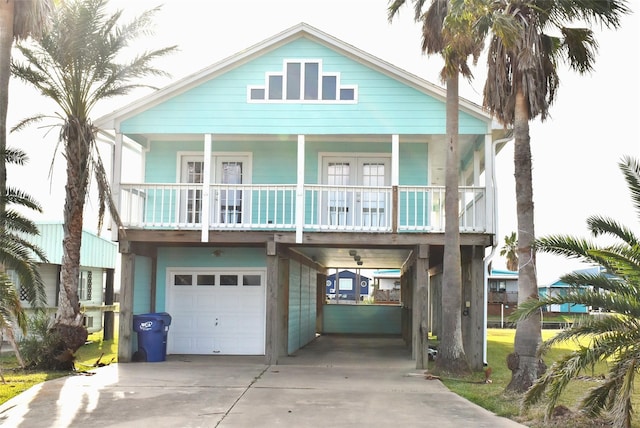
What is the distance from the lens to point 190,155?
17984 mm

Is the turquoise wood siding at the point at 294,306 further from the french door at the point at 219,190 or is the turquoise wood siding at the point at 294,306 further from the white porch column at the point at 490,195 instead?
the white porch column at the point at 490,195

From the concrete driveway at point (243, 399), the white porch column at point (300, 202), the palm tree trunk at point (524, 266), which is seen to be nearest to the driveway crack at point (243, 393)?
the concrete driveway at point (243, 399)

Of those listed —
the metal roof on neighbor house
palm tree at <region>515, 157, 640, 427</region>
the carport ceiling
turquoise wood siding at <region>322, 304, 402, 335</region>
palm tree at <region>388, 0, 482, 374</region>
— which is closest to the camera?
palm tree at <region>515, 157, 640, 427</region>

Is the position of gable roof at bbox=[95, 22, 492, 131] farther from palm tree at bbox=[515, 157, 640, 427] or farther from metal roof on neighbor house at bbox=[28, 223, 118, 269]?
palm tree at bbox=[515, 157, 640, 427]

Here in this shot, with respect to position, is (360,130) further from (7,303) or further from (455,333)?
(7,303)

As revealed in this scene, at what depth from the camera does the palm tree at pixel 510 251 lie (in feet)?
166

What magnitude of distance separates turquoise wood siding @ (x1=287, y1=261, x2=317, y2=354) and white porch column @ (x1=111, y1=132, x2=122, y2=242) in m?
5.09

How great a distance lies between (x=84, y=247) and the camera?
2491 cm

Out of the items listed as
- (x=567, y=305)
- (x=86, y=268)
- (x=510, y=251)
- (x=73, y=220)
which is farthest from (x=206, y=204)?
(x=510, y=251)

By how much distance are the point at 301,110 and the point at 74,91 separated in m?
4.83

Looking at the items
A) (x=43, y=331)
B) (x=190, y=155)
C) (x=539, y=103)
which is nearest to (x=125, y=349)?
(x=43, y=331)

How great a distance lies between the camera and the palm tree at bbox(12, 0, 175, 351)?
1411 centimetres

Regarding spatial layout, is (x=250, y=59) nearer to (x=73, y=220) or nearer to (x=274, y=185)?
(x=274, y=185)

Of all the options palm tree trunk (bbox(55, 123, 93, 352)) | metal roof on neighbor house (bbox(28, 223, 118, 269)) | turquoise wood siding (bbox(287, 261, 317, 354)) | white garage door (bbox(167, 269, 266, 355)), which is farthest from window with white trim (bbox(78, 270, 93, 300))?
palm tree trunk (bbox(55, 123, 93, 352))
